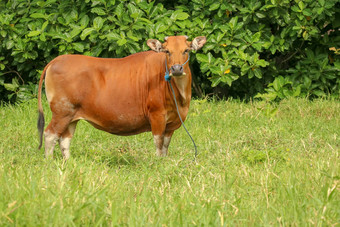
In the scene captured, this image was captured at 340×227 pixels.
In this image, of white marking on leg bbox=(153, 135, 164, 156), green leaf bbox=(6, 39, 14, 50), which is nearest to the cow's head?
white marking on leg bbox=(153, 135, 164, 156)

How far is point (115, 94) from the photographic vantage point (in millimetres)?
5793

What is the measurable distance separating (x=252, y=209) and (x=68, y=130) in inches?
111

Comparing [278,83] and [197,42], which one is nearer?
[197,42]

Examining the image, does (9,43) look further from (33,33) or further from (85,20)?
(85,20)

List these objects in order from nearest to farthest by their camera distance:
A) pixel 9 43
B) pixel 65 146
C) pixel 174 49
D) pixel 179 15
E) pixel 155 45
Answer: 1. pixel 174 49
2. pixel 155 45
3. pixel 65 146
4. pixel 179 15
5. pixel 9 43

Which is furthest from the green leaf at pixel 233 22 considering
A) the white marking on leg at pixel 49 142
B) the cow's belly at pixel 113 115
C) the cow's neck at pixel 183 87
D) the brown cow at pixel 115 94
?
the white marking on leg at pixel 49 142

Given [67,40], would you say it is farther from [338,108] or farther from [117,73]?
[338,108]

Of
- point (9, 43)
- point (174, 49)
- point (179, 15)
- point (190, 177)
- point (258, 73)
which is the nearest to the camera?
point (190, 177)

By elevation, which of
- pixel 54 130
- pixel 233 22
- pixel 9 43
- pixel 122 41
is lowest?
pixel 9 43

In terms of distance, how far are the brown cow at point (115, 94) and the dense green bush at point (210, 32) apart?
6.68ft

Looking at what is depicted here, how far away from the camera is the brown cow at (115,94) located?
5.70 metres

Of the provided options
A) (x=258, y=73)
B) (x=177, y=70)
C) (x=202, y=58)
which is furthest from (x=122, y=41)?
(x=177, y=70)

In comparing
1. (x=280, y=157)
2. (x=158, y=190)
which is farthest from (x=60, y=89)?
(x=280, y=157)

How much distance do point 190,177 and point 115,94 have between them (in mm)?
1421
